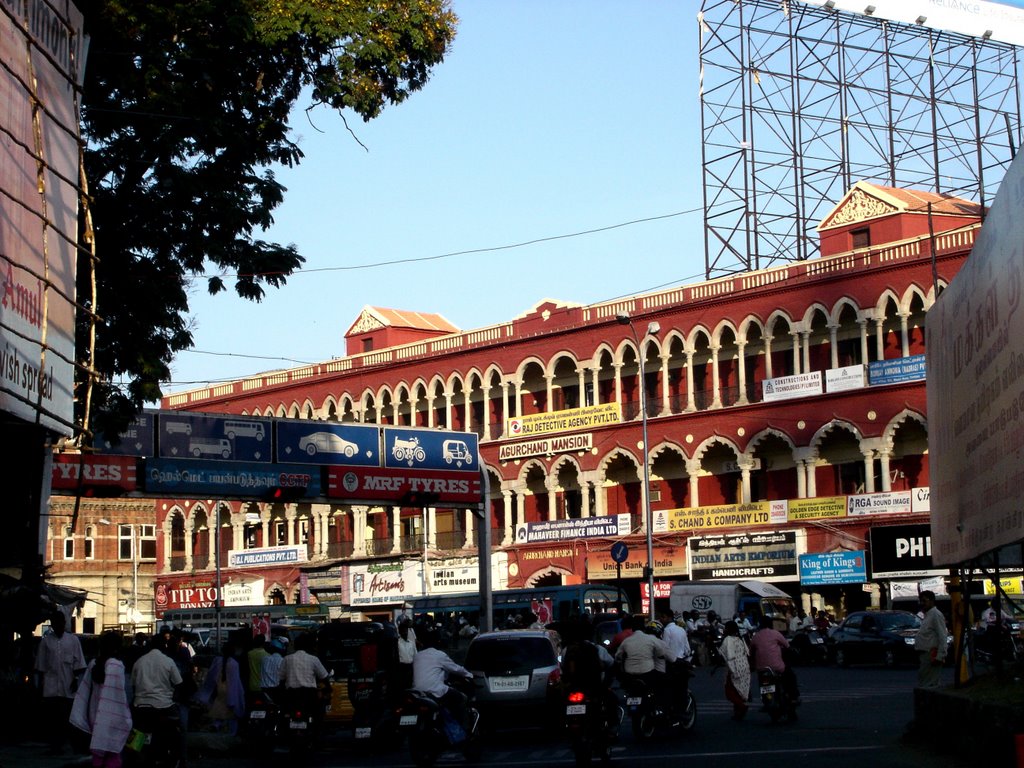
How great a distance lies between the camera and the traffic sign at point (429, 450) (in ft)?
101

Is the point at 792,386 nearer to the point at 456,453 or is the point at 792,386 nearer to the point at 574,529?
the point at 574,529

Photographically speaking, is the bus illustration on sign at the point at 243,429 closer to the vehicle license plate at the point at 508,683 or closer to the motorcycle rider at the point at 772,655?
the vehicle license plate at the point at 508,683

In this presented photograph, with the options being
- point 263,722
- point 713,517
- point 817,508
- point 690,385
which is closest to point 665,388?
point 690,385

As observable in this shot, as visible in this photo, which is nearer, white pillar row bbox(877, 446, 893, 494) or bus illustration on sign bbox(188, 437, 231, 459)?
bus illustration on sign bbox(188, 437, 231, 459)

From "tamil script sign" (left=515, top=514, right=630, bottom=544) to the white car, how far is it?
2167cm

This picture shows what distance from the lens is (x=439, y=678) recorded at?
15844 millimetres

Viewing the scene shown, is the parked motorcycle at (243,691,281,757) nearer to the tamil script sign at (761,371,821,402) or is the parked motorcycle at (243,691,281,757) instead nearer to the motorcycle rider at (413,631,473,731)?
the motorcycle rider at (413,631,473,731)

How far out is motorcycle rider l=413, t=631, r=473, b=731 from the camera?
51.8 feet

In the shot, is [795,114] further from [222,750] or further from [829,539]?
[222,750]

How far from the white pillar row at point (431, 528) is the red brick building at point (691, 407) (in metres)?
0.17

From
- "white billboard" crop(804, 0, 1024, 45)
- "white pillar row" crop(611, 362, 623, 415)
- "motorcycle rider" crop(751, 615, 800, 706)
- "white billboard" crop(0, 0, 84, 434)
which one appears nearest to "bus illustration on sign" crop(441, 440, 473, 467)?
"motorcycle rider" crop(751, 615, 800, 706)

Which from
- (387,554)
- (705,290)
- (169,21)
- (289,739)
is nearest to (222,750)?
(289,739)

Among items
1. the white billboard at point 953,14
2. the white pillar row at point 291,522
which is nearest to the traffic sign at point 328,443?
the white billboard at point 953,14

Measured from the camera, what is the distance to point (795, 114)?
48.3 meters
